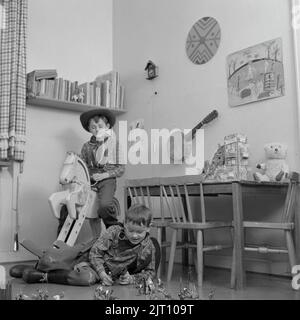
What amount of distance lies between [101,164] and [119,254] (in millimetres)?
1081

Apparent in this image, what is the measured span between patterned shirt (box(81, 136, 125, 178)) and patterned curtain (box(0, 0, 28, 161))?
522 mm

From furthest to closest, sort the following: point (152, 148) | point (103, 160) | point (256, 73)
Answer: point (152, 148) → point (103, 160) → point (256, 73)

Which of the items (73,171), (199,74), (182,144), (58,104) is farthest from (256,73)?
(58,104)

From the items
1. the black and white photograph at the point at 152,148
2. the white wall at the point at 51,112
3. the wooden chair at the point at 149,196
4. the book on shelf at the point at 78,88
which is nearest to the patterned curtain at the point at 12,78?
the black and white photograph at the point at 152,148

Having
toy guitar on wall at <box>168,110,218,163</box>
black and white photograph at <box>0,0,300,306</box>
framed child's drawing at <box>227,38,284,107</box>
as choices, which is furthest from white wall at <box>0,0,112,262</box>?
framed child's drawing at <box>227,38,284,107</box>

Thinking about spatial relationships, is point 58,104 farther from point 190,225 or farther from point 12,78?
point 190,225

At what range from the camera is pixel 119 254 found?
2449 millimetres

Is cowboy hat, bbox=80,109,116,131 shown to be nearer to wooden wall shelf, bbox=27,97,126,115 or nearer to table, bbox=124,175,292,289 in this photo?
wooden wall shelf, bbox=27,97,126,115

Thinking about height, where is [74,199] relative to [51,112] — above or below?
below

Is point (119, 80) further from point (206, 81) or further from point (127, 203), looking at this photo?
point (127, 203)

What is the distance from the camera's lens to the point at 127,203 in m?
3.15

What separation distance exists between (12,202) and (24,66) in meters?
1.11
